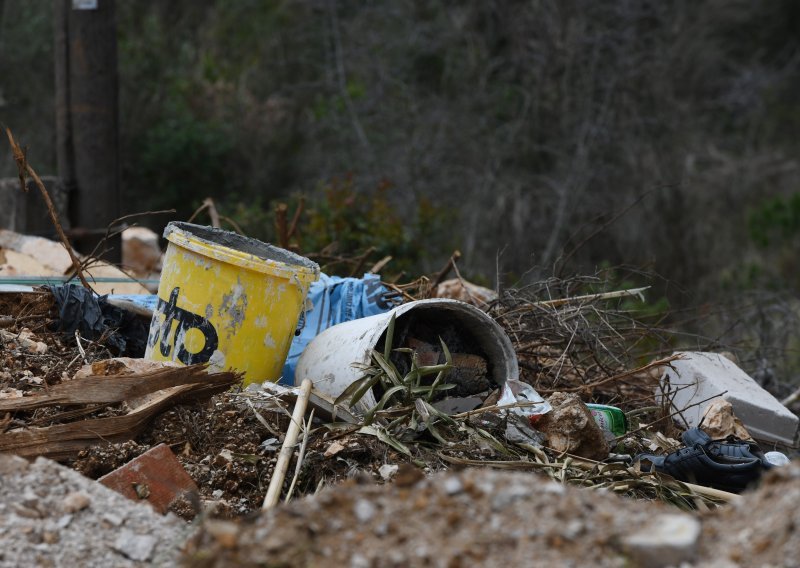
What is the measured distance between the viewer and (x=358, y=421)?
3.83m

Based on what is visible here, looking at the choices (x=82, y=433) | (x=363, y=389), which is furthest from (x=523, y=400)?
(x=82, y=433)

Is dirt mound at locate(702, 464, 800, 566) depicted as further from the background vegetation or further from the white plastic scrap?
the background vegetation

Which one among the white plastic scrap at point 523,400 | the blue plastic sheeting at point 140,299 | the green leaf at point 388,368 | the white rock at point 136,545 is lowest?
the white plastic scrap at point 523,400

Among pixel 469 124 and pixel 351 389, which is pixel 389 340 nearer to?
pixel 351 389

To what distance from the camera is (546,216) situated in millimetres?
11266

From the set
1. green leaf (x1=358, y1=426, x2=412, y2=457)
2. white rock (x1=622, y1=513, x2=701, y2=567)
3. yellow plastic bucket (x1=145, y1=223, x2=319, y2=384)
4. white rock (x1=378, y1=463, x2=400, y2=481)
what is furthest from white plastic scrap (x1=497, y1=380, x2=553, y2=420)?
white rock (x1=622, y1=513, x2=701, y2=567)

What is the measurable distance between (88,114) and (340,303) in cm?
294

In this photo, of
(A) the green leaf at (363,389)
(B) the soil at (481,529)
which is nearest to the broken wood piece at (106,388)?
(A) the green leaf at (363,389)

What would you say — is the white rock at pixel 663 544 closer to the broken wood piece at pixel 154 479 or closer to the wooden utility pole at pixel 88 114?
the broken wood piece at pixel 154 479

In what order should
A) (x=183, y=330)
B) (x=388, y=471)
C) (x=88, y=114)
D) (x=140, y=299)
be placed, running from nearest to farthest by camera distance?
1. (x=388, y=471)
2. (x=183, y=330)
3. (x=140, y=299)
4. (x=88, y=114)

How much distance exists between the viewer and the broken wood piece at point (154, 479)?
125 inches

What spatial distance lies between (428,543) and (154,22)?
480 inches

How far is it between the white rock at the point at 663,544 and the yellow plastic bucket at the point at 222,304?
95.7 inches

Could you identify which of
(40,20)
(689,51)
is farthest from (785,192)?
(40,20)
